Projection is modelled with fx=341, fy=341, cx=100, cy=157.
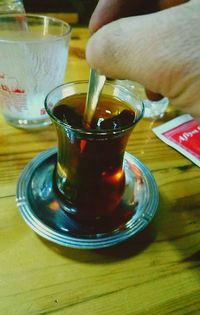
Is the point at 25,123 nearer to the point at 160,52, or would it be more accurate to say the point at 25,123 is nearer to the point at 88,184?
the point at 88,184

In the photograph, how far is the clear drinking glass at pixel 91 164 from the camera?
1.22 feet

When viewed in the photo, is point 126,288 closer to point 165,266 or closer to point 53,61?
point 165,266

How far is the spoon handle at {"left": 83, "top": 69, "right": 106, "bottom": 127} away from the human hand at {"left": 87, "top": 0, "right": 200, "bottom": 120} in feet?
0.14

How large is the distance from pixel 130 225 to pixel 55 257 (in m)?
0.09

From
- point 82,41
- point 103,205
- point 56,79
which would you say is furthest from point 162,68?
point 82,41

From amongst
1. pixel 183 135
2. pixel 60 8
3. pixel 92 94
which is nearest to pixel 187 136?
pixel 183 135

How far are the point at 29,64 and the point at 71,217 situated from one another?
0.79 ft

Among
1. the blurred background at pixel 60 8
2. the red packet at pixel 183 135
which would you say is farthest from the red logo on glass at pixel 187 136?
the blurred background at pixel 60 8

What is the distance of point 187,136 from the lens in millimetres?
584

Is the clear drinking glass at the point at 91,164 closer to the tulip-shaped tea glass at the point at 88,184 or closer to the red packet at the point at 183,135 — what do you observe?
the tulip-shaped tea glass at the point at 88,184

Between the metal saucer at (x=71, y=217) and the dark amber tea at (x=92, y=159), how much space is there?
1 centimetres

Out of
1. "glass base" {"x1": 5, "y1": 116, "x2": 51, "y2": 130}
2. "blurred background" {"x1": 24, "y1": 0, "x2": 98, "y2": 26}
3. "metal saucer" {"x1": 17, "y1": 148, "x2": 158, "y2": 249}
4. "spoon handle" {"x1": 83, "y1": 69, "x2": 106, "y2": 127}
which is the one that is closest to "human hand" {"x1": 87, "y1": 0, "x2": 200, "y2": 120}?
"spoon handle" {"x1": 83, "y1": 69, "x2": 106, "y2": 127}

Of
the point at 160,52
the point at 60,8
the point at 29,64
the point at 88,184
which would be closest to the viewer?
the point at 160,52

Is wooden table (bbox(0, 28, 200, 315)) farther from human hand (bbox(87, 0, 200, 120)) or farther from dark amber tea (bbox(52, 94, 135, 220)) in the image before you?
human hand (bbox(87, 0, 200, 120))
